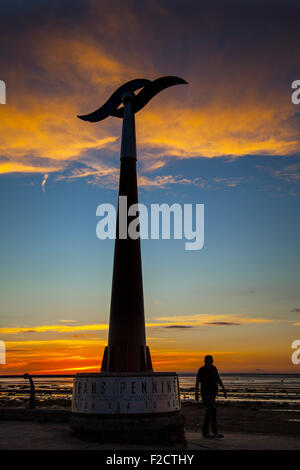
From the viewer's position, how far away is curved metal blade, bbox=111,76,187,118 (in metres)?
14.3

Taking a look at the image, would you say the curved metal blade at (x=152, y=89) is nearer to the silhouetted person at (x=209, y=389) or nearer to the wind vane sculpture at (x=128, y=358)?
the wind vane sculpture at (x=128, y=358)

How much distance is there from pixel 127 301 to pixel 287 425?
32.3ft

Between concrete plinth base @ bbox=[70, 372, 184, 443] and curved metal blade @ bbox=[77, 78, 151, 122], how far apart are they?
878 centimetres

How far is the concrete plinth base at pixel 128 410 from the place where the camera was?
9820 millimetres

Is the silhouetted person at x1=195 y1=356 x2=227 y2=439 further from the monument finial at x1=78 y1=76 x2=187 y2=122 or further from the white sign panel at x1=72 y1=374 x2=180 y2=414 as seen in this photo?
the monument finial at x1=78 y1=76 x2=187 y2=122

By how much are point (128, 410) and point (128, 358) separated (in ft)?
6.59

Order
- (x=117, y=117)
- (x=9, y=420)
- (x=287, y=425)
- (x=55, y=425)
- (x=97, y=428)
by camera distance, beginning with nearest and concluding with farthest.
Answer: (x=97, y=428) → (x=55, y=425) → (x=9, y=420) → (x=117, y=117) → (x=287, y=425)

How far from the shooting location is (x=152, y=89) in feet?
47.3

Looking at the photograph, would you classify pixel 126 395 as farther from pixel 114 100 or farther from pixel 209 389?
pixel 114 100

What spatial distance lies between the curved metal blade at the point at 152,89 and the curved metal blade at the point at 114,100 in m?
0.24

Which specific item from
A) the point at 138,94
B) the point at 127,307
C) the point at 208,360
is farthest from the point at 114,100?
the point at 208,360
